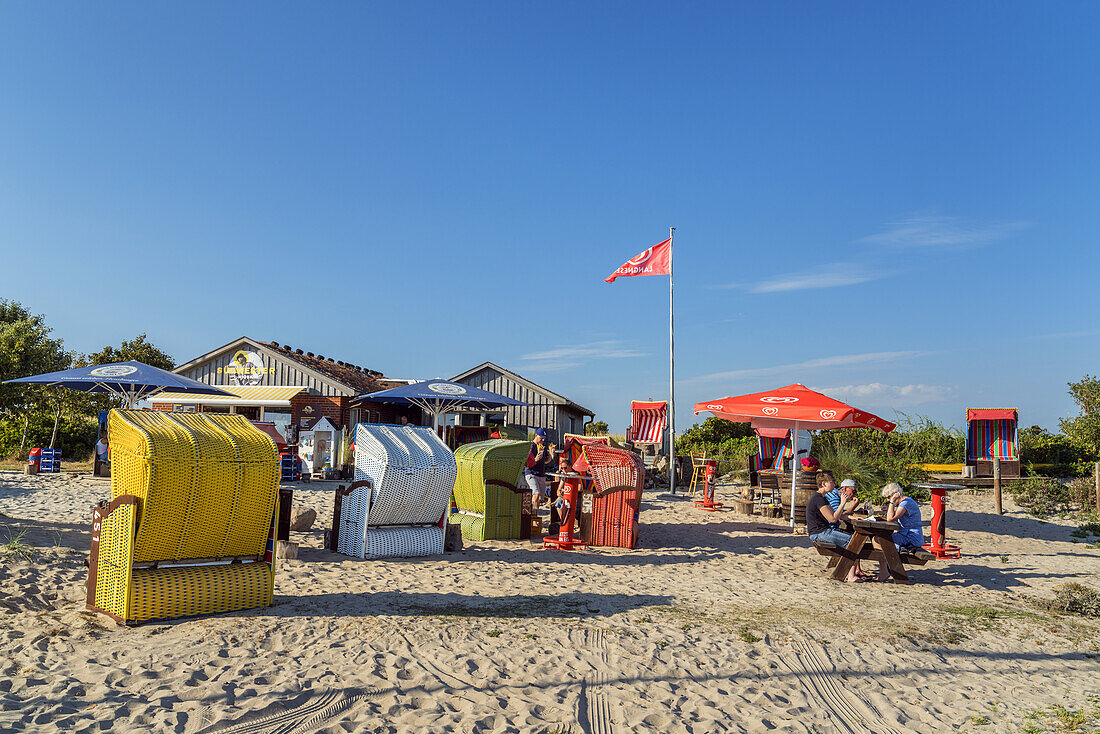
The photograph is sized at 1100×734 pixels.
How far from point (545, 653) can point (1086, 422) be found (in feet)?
65.8

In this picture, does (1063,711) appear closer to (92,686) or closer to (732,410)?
(92,686)

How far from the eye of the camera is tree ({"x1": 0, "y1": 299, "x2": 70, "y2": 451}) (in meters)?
23.5

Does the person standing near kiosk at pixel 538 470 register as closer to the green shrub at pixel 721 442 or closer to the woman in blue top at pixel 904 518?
the woman in blue top at pixel 904 518

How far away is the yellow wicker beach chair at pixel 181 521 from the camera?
18.1ft

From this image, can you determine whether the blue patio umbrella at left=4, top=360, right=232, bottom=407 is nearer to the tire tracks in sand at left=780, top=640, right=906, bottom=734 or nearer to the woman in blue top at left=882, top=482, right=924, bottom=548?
the woman in blue top at left=882, top=482, right=924, bottom=548

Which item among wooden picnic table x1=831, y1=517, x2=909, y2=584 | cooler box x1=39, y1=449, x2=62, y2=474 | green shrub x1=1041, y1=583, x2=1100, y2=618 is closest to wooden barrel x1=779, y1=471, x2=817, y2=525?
wooden picnic table x1=831, y1=517, x2=909, y2=584

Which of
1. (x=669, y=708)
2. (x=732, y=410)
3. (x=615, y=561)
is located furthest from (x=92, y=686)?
(x=732, y=410)

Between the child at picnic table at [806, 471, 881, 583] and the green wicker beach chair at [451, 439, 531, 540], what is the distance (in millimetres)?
4140

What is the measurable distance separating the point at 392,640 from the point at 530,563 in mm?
3709

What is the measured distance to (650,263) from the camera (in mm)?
21375

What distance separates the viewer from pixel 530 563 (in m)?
8.94

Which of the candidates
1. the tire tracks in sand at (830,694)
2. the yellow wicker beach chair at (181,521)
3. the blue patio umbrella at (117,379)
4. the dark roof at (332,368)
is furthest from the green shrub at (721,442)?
the yellow wicker beach chair at (181,521)

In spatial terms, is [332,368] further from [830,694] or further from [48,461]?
[830,694]

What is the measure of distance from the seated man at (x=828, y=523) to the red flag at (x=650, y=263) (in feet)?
42.1
